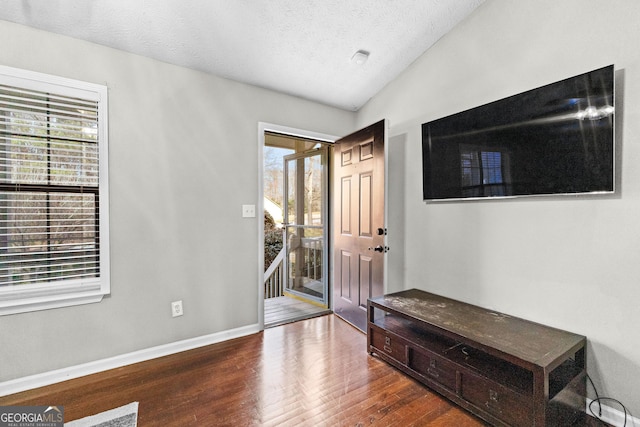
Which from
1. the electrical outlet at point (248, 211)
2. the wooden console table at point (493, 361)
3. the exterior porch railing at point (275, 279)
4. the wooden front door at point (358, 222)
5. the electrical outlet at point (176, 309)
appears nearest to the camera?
the wooden console table at point (493, 361)

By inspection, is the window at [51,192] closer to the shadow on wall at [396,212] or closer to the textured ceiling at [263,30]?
the textured ceiling at [263,30]

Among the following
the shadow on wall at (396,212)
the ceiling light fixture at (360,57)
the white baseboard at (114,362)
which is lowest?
the white baseboard at (114,362)

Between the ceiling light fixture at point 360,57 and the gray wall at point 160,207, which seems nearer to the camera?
the gray wall at point 160,207

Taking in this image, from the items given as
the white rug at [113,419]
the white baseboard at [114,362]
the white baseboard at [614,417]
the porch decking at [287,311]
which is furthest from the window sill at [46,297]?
the white baseboard at [614,417]

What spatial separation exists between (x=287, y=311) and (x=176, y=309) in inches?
55.2

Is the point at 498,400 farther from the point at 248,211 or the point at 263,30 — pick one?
the point at 263,30

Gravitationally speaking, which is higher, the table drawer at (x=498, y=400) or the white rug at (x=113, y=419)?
the table drawer at (x=498, y=400)

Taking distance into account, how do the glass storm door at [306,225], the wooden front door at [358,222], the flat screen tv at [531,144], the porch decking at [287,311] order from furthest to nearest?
the glass storm door at [306,225] < the porch decking at [287,311] < the wooden front door at [358,222] < the flat screen tv at [531,144]

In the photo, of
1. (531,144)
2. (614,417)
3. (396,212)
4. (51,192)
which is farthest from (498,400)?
(51,192)

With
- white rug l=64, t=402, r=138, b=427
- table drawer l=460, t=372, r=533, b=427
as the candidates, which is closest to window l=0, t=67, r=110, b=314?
white rug l=64, t=402, r=138, b=427

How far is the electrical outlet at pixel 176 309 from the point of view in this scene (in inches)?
95.4

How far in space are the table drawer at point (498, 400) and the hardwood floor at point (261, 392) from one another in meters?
0.13

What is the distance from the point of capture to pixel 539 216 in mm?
1873

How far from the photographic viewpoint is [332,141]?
331cm
